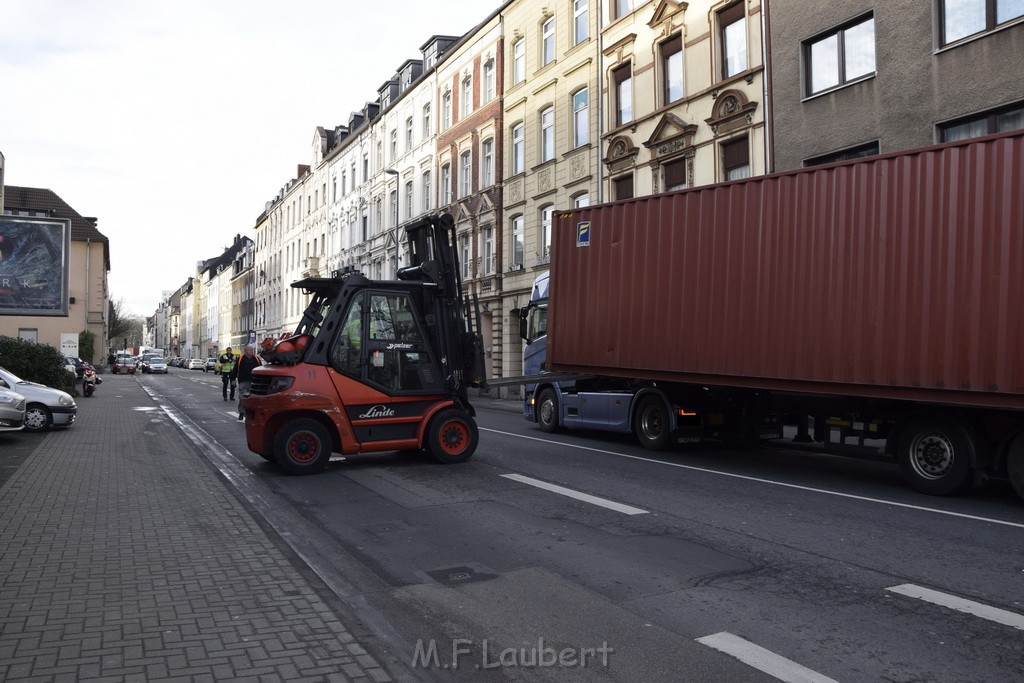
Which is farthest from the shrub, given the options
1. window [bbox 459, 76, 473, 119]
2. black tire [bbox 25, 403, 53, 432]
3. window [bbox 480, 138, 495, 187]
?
window [bbox 459, 76, 473, 119]

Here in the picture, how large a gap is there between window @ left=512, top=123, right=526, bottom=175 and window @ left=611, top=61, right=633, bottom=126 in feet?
20.8

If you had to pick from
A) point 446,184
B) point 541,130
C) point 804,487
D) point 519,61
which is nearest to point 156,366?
point 446,184

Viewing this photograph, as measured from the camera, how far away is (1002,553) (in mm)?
6359

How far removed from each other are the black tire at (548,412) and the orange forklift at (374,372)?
4.58 metres

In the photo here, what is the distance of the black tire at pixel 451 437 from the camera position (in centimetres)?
1100

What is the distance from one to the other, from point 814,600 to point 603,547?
5.87 feet

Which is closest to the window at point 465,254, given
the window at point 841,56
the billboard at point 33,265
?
the billboard at point 33,265

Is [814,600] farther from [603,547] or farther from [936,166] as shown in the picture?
[936,166]

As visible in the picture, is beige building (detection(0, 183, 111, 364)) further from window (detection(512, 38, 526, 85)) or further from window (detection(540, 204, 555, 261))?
window (detection(540, 204, 555, 261))

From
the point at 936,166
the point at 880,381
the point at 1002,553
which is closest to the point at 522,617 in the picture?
the point at 1002,553

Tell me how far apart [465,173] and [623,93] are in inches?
490

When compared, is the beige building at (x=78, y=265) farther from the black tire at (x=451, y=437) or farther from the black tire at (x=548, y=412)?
the black tire at (x=451, y=437)

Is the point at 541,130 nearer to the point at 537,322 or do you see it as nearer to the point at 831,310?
the point at 537,322

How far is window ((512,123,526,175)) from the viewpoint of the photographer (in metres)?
31.8
